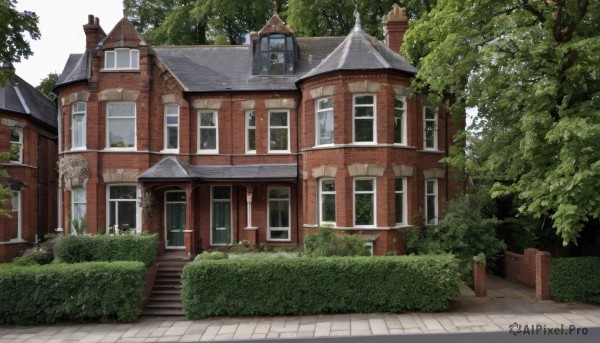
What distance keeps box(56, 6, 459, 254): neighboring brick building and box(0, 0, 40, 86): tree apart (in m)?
5.58

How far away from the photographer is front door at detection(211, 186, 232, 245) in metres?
21.1

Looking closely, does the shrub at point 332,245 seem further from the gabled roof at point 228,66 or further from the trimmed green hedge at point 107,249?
the gabled roof at point 228,66

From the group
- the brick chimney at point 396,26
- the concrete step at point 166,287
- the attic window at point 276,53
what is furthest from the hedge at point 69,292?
the brick chimney at point 396,26

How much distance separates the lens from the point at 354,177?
60.2 ft

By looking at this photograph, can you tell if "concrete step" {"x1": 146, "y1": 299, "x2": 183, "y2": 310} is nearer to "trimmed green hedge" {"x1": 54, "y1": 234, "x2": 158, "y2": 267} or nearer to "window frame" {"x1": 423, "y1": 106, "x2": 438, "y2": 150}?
"trimmed green hedge" {"x1": 54, "y1": 234, "x2": 158, "y2": 267}

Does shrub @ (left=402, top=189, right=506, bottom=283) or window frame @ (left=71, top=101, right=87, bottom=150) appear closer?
shrub @ (left=402, top=189, right=506, bottom=283)

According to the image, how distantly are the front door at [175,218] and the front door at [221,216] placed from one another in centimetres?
127

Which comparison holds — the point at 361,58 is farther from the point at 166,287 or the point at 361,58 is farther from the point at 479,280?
the point at 166,287

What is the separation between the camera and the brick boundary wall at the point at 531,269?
15.1 m

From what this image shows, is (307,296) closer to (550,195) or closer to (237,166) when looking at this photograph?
(550,195)

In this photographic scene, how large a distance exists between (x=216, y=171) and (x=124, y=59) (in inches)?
233

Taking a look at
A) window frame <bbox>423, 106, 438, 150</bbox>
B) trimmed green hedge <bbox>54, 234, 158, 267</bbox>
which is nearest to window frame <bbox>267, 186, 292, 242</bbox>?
trimmed green hedge <bbox>54, 234, 158, 267</bbox>

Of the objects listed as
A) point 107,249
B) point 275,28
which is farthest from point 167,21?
point 107,249

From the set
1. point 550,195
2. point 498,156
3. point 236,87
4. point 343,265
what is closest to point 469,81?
point 498,156
